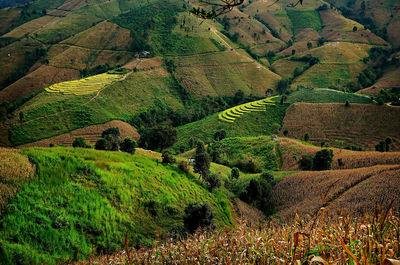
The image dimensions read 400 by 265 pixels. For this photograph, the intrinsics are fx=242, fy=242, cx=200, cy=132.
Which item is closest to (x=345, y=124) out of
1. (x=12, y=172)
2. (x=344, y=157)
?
(x=344, y=157)

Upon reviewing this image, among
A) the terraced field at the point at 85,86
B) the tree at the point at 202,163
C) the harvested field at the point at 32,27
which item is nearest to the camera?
the tree at the point at 202,163

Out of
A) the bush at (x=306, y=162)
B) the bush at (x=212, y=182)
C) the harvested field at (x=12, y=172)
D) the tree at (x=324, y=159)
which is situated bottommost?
the bush at (x=306, y=162)

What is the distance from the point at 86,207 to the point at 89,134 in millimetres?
52471

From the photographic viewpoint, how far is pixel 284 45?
146750 mm

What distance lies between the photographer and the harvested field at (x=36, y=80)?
281ft

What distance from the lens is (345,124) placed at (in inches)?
2576

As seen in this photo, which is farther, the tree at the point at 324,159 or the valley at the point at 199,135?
the tree at the point at 324,159

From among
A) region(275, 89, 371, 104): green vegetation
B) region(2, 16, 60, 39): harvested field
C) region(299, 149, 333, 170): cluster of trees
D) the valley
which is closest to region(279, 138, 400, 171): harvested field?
the valley

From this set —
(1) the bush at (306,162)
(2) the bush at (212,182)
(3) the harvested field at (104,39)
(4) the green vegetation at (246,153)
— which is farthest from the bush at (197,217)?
(3) the harvested field at (104,39)

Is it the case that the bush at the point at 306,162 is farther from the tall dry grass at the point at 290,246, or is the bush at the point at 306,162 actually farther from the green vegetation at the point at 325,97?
the tall dry grass at the point at 290,246

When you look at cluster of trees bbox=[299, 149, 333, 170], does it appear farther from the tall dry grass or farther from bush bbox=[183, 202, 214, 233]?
the tall dry grass

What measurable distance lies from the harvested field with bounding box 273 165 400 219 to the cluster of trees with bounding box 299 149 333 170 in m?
8.98

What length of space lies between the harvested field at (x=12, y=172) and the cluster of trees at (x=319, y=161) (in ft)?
130

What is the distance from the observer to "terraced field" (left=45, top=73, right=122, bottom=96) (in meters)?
77.5
